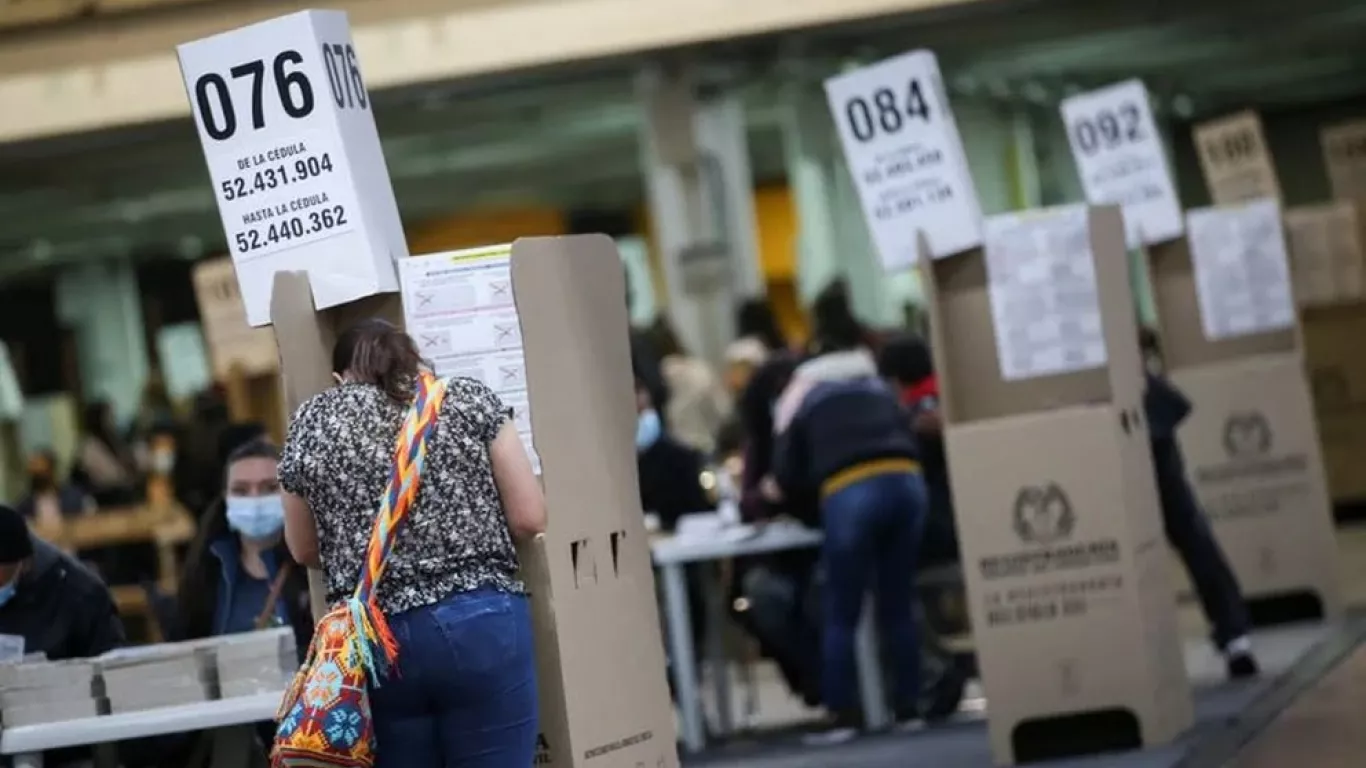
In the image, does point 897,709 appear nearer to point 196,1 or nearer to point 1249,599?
point 1249,599

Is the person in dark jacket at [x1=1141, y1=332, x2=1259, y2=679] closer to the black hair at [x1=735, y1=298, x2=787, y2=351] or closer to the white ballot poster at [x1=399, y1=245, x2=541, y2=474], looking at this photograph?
the white ballot poster at [x1=399, y1=245, x2=541, y2=474]

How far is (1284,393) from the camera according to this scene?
1229 cm

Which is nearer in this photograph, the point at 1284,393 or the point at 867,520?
the point at 867,520

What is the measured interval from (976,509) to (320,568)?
3595mm

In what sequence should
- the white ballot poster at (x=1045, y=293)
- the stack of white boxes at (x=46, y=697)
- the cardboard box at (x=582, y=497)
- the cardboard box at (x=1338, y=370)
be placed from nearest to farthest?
the cardboard box at (x=582, y=497), the stack of white boxes at (x=46, y=697), the white ballot poster at (x=1045, y=293), the cardboard box at (x=1338, y=370)

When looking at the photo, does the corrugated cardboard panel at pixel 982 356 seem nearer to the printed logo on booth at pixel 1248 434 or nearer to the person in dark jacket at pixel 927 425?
the person in dark jacket at pixel 927 425

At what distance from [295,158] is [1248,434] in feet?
22.8

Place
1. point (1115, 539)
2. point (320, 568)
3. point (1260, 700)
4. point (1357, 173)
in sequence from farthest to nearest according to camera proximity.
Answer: point (1357, 173) → point (1260, 700) → point (1115, 539) → point (320, 568)

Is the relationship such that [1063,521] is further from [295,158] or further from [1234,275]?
[1234,275]

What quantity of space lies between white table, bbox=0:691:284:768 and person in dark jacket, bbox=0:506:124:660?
628mm

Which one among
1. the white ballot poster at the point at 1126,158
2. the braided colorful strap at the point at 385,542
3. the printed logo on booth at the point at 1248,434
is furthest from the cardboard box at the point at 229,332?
the braided colorful strap at the point at 385,542

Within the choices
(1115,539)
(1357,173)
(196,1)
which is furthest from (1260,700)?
(196,1)

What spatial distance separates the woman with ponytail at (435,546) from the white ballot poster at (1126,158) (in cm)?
680

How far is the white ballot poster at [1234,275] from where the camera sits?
12398 mm
